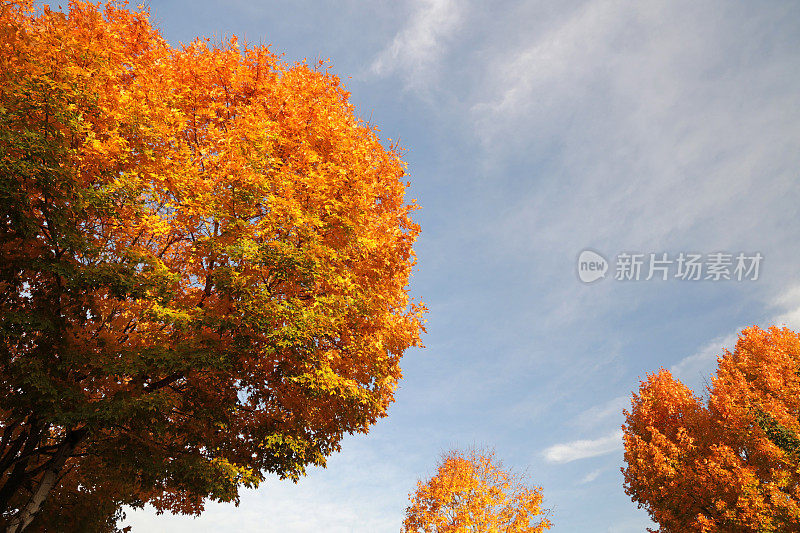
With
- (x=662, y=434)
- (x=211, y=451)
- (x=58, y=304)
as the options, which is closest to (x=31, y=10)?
(x=58, y=304)

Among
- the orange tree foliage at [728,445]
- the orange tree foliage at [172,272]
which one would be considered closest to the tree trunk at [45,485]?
the orange tree foliage at [172,272]

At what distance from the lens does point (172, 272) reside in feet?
39.0

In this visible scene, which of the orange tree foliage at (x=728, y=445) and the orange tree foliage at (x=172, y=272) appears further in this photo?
the orange tree foliage at (x=728, y=445)

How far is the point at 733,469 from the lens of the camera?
2250 cm

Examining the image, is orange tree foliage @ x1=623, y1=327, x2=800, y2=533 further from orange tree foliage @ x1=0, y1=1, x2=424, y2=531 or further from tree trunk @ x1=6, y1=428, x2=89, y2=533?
tree trunk @ x1=6, y1=428, x2=89, y2=533

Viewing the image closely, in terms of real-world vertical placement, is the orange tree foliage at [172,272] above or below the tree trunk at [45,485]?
above

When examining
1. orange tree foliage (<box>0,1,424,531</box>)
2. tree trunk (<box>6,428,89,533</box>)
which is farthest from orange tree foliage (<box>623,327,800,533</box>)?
tree trunk (<box>6,428,89,533</box>)

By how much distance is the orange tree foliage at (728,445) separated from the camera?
69.5 feet

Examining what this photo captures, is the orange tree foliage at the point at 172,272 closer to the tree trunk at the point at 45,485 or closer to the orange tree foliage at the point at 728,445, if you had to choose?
the tree trunk at the point at 45,485

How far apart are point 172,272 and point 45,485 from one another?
6126mm

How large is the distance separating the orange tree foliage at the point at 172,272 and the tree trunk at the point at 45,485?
0.12 ft

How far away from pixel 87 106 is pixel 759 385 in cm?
3560

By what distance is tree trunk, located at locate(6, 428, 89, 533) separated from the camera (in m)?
10.6

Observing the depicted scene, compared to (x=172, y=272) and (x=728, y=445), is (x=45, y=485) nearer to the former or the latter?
(x=172, y=272)
